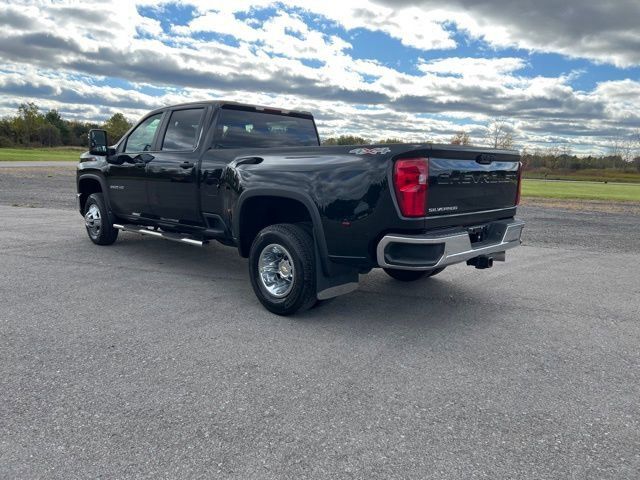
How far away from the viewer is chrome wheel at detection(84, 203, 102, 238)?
7652mm

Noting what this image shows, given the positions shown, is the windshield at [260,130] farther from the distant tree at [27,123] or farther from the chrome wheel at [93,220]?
the distant tree at [27,123]

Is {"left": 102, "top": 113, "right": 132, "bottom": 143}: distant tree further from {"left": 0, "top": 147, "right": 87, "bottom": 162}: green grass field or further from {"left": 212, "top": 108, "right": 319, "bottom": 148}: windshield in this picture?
{"left": 212, "top": 108, "right": 319, "bottom": 148}: windshield

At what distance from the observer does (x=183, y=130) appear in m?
6.14

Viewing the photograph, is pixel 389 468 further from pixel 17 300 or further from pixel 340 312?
pixel 17 300

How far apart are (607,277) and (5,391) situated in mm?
6657

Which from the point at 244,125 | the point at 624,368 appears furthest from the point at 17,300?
the point at 624,368

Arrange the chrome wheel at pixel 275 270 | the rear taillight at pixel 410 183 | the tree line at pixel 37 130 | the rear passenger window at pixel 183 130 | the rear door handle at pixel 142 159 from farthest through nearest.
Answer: the tree line at pixel 37 130 → the rear door handle at pixel 142 159 → the rear passenger window at pixel 183 130 → the chrome wheel at pixel 275 270 → the rear taillight at pixel 410 183

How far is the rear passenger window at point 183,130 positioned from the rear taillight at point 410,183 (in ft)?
9.50

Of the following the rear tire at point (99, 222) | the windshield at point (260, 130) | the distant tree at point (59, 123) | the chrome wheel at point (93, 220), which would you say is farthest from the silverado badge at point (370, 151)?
the distant tree at point (59, 123)

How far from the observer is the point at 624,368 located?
371 centimetres

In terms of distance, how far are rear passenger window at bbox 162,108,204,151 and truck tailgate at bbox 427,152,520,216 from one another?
3.03 meters

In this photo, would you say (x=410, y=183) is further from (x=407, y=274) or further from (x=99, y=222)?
(x=99, y=222)

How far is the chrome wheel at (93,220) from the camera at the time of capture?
25.1 feet

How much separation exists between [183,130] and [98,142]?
1.76 meters
